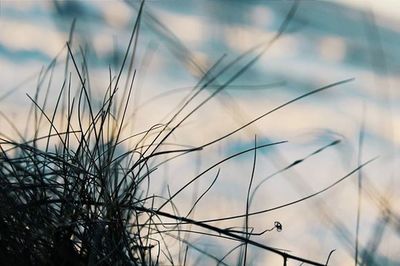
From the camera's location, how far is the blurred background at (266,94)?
1.08 m

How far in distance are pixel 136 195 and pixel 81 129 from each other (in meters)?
0.08

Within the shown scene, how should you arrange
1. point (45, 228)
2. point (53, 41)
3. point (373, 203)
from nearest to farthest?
point (45, 228)
point (373, 203)
point (53, 41)

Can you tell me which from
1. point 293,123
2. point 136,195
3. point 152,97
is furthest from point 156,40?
point 136,195

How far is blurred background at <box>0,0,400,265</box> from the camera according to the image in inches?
42.6

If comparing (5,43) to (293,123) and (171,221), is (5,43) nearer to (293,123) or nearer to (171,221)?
(293,123)

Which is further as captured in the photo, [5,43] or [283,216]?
[5,43]

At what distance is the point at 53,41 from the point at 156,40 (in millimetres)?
205

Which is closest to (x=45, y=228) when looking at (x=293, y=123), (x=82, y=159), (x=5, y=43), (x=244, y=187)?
(x=82, y=159)

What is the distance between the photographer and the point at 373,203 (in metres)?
1.07

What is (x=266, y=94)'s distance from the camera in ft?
4.14

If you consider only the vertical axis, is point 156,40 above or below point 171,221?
above

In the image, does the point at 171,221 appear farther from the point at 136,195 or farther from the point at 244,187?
the point at 244,187

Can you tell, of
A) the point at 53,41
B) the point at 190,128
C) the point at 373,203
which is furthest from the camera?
the point at 53,41

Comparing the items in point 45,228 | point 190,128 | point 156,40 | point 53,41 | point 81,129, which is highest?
point 53,41
